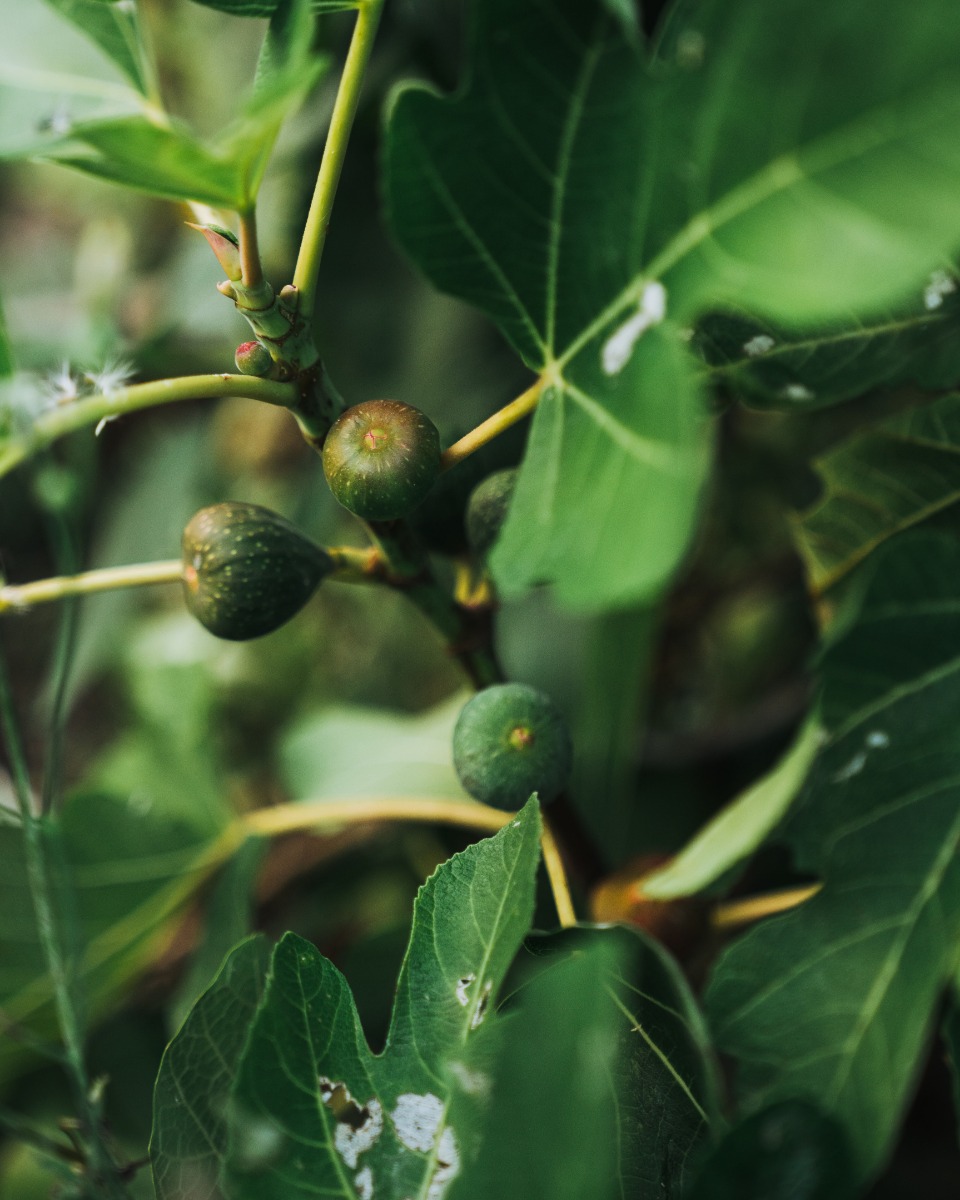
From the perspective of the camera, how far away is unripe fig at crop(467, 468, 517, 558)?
2.50 feet

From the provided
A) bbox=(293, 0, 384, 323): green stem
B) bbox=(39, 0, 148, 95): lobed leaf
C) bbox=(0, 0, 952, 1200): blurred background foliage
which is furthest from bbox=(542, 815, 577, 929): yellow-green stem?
bbox=(39, 0, 148, 95): lobed leaf

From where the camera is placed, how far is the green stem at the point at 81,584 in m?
0.75

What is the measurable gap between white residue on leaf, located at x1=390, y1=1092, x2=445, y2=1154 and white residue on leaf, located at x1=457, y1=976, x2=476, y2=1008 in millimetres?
71

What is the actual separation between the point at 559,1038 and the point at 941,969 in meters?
0.34

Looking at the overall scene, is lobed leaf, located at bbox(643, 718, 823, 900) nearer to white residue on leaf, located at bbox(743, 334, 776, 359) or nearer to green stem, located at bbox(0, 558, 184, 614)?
white residue on leaf, located at bbox(743, 334, 776, 359)

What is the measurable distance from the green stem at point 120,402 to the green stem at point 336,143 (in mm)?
64

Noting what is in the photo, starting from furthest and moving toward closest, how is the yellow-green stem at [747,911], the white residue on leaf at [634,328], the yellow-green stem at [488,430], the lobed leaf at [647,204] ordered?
1. the yellow-green stem at [747,911]
2. the yellow-green stem at [488,430]
3. the white residue on leaf at [634,328]
4. the lobed leaf at [647,204]

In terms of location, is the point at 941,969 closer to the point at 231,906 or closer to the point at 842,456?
the point at 842,456

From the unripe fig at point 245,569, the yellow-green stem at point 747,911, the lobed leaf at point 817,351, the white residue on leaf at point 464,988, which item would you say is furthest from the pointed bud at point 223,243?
the yellow-green stem at point 747,911

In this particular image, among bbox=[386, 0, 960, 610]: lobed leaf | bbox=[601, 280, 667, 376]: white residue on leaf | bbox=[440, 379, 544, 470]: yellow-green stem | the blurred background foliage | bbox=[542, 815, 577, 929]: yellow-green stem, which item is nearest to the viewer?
bbox=[386, 0, 960, 610]: lobed leaf

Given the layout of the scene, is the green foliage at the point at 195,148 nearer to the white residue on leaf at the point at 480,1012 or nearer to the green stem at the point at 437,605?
the green stem at the point at 437,605

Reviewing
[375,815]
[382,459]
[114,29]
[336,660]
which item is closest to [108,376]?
[382,459]

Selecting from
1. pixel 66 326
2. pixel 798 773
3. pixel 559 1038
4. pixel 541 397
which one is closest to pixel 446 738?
pixel 798 773

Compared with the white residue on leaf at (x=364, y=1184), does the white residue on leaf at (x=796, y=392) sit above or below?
above
